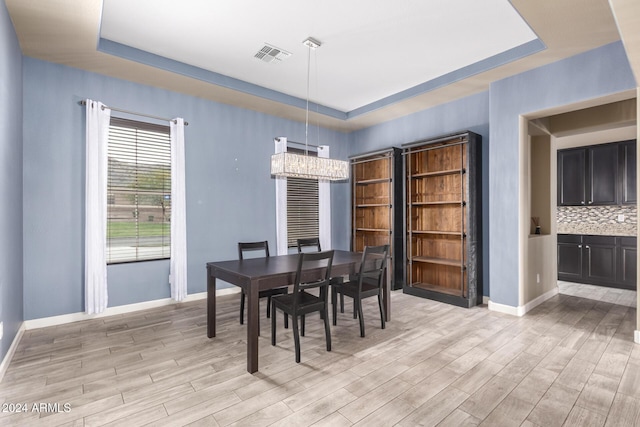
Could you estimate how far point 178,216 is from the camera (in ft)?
14.3

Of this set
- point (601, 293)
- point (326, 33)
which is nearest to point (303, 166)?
point (326, 33)

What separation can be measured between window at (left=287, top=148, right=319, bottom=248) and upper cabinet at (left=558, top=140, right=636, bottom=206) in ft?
15.2

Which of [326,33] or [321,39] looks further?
[321,39]

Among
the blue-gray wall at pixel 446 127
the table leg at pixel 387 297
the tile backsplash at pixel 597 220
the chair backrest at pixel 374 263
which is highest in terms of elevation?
the blue-gray wall at pixel 446 127

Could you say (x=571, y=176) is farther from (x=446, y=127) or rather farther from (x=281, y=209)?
(x=281, y=209)

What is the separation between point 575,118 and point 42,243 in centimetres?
694

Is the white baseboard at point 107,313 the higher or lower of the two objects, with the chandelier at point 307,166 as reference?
lower

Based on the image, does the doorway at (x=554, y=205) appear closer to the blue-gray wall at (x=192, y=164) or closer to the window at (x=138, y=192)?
the blue-gray wall at (x=192, y=164)

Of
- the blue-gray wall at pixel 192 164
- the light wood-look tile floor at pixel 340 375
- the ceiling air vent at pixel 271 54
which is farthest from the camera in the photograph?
the ceiling air vent at pixel 271 54

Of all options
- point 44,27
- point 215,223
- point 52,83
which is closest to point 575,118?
point 215,223

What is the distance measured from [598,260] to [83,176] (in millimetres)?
7842

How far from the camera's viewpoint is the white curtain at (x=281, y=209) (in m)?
5.42

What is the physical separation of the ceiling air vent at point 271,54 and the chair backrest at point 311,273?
7.78ft

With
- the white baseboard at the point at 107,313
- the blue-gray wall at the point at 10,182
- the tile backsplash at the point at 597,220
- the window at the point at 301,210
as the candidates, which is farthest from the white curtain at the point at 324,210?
the tile backsplash at the point at 597,220
